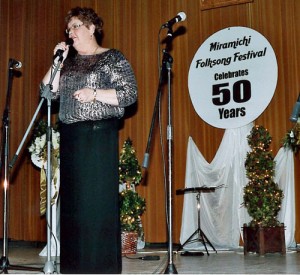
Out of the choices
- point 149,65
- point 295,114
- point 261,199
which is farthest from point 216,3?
point 295,114

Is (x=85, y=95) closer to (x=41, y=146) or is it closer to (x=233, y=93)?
(x=41, y=146)

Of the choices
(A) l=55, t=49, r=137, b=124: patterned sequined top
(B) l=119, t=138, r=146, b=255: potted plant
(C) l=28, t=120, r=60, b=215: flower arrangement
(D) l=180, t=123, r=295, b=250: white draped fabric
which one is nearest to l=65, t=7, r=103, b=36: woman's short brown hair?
(A) l=55, t=49, r=137, b=124: patterned sequined top

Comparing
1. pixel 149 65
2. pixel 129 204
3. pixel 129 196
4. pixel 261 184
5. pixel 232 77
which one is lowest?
pixel 129 204

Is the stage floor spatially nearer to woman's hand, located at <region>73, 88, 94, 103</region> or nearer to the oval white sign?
woman's hand, located at <region>73, 88, 94, 103</region>

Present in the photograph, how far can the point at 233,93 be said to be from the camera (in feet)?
24.1

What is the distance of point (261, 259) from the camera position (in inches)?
214

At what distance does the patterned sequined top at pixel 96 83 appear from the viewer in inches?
126

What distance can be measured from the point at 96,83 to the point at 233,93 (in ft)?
14.4

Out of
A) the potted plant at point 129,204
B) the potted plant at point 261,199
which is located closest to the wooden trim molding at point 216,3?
the potted plant at point 261,199

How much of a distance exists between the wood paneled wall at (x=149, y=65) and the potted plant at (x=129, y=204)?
30.1 inches

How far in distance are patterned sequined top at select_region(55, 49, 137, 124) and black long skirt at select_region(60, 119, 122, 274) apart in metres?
0.06

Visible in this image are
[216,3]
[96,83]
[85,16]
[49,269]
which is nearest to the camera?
[96,83]

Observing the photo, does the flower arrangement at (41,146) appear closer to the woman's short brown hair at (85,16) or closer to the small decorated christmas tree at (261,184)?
the small decorated christmas tree at (261,184)

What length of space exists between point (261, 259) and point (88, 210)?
2.87 metres
